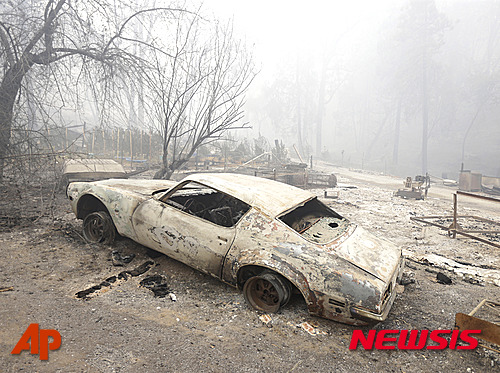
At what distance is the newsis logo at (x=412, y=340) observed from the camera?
8.33 feet

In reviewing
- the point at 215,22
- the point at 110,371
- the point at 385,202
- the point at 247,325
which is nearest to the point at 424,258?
the point at 247,325

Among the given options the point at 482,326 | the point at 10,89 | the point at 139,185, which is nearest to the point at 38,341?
the point at 139,185

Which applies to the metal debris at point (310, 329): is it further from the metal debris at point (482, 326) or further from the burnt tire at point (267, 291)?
the metal debris at point (482, 326)

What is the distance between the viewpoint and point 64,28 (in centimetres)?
686

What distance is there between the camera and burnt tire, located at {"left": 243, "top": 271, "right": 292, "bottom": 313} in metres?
2.79

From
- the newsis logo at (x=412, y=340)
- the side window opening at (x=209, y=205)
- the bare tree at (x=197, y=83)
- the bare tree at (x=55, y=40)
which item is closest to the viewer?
the newsis logo at (x=412, y=340)

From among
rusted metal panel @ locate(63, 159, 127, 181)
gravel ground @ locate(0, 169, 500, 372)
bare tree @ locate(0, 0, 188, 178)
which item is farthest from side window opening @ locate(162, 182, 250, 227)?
rusted metal panel @ locate(63, 159, 127, 181)

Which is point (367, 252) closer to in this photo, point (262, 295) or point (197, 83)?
point (262, 295)

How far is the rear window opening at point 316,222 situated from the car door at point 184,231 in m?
0.71

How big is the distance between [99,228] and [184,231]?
1.66 meters

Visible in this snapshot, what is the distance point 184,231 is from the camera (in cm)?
328

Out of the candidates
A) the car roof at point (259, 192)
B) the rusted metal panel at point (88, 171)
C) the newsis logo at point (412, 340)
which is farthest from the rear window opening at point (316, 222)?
the rusted metal panel at point (88, 171)

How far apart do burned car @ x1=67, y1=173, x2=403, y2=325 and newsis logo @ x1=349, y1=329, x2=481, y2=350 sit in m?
0.25

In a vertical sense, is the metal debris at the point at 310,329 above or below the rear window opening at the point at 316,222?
below
